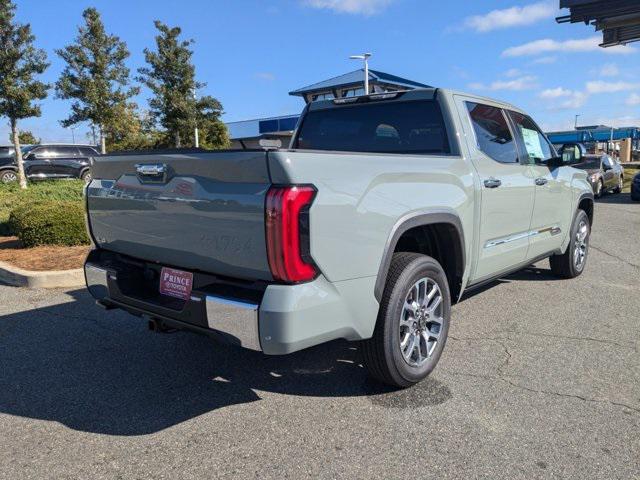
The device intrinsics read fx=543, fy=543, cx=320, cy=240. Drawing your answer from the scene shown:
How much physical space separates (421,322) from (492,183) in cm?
136

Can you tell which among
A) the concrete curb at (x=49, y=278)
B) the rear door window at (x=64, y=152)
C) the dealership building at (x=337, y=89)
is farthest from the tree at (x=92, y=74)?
the concrete curb at (x=49, y=278)

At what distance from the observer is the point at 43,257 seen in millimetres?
7348

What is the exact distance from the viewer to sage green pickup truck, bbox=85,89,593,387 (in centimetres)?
268

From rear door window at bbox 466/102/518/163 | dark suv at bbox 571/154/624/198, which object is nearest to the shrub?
rear door window at bbox 466/102/518/163

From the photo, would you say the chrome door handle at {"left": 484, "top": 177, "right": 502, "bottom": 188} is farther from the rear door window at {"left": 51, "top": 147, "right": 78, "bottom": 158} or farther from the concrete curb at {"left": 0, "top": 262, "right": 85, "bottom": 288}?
the rear door window at {"left": 51, "top": 147, "right": 78, "bottom": 158}

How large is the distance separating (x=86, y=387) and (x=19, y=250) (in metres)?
5.31

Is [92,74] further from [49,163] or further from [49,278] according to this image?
[49,278]

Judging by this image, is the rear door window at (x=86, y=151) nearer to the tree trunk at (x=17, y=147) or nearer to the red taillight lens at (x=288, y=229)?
the tree trunk at (x=17, y=147)

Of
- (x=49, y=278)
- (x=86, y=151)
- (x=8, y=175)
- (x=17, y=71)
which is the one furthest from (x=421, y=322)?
(x=8, y=175)

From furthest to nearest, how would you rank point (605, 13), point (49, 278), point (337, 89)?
point (337, 89)
point (605, 13)
point (49, 278)

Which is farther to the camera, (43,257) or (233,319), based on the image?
(43,257)

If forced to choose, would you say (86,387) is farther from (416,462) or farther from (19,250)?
(19,250)

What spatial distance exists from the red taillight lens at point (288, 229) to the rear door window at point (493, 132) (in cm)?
223

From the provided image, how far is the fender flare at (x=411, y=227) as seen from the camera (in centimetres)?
309
